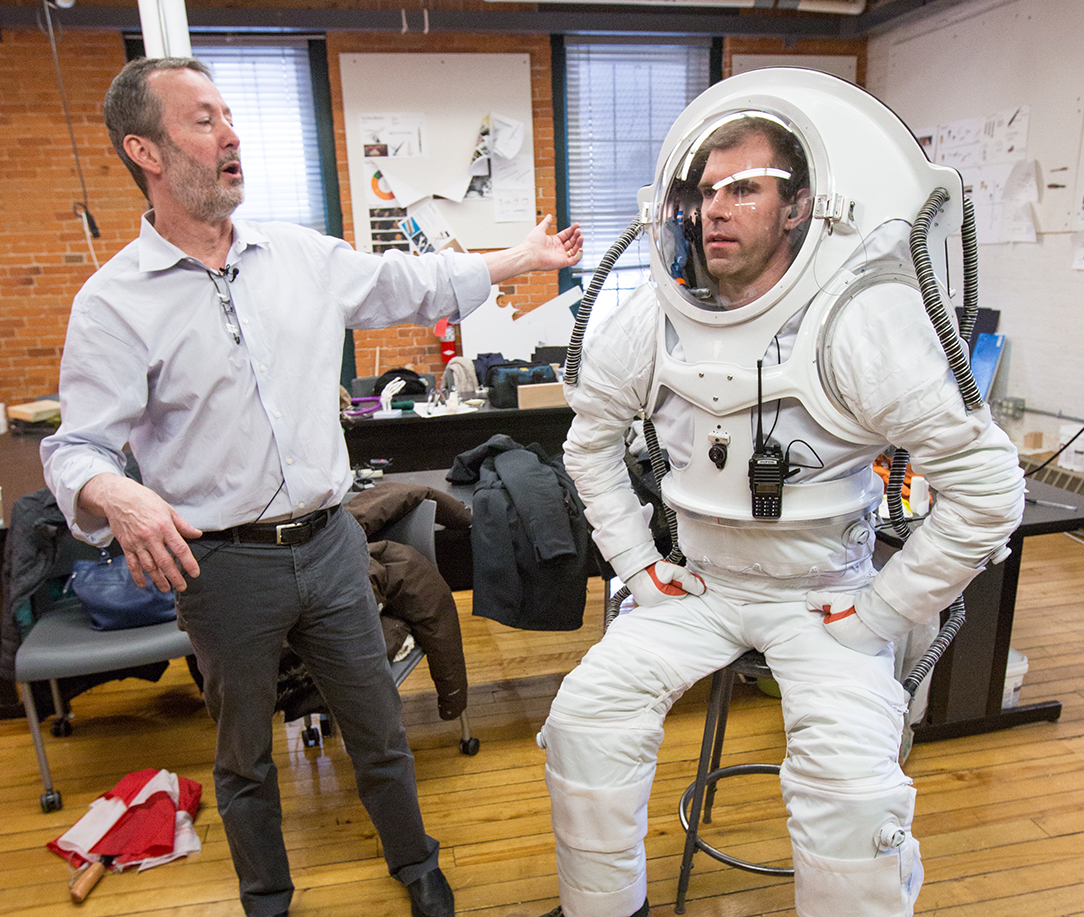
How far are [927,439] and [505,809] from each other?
1.39m

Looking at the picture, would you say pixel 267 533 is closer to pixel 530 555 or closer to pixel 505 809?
pixel 530 555

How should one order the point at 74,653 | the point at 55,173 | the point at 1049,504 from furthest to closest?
the point at 55,173 → the point at 1049,504 → the point at 74,653

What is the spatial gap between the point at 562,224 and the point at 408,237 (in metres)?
1.05

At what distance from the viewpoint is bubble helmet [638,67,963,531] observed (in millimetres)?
1331

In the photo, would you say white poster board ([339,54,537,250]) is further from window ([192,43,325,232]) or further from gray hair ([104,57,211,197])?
gray hair ([104,57,211,197])

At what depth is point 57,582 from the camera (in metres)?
2.40

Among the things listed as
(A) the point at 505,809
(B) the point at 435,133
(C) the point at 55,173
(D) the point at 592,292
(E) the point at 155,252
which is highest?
(B) the point at 435,133

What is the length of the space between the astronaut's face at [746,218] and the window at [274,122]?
4.45 meters

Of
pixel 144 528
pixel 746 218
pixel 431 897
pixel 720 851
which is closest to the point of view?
pixel 144 528

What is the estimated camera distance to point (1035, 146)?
4230 millimetres

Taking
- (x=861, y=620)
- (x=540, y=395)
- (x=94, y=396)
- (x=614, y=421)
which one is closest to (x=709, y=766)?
(x=861, y=620)

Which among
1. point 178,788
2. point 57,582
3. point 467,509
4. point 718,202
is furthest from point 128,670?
point 718,202

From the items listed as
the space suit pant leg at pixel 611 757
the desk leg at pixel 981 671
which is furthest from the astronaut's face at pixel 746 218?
the desk leg at pixel 981 671

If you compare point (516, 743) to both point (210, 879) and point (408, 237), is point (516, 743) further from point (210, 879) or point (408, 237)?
point (408, 237)
